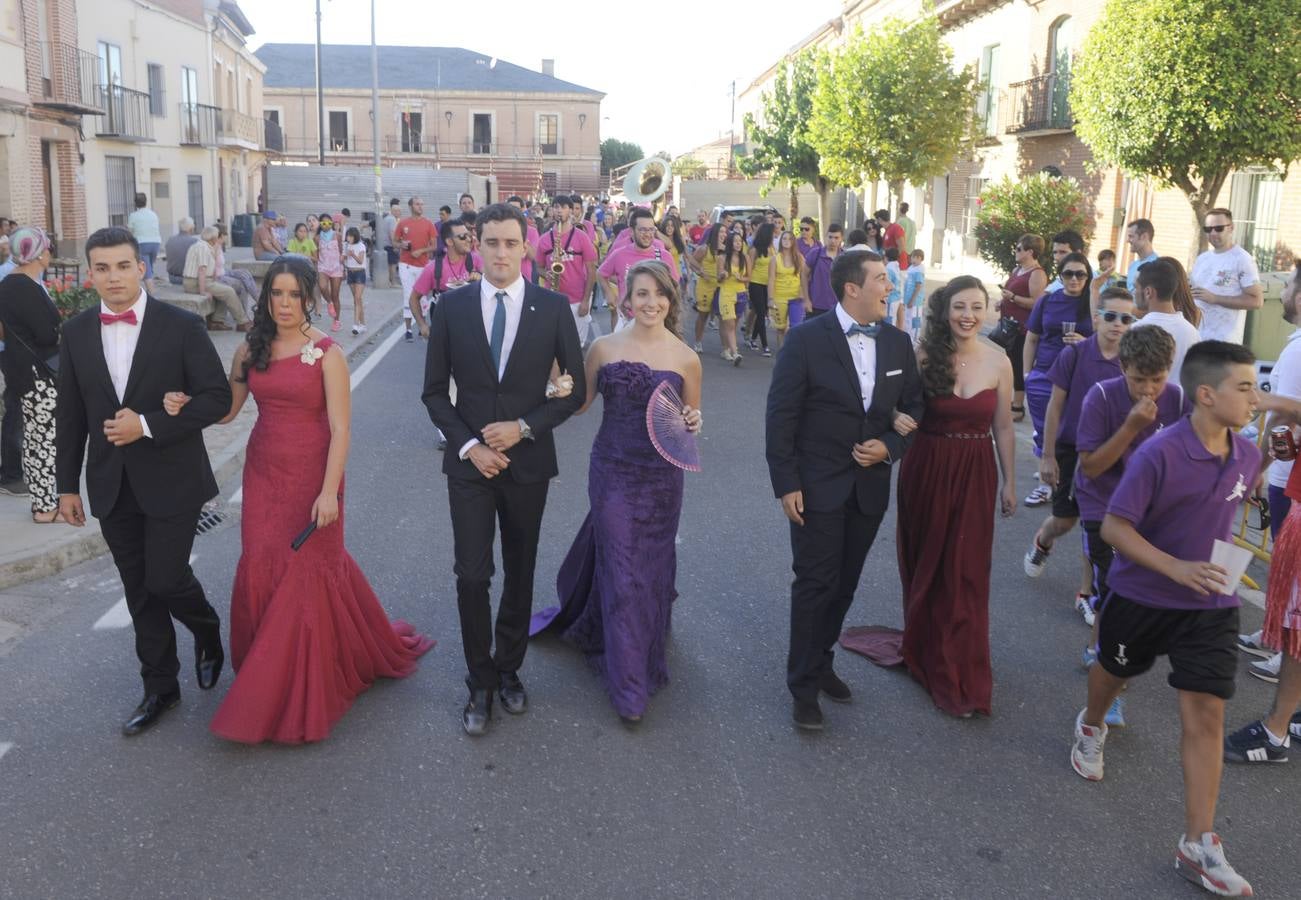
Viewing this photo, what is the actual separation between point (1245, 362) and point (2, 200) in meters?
24.9

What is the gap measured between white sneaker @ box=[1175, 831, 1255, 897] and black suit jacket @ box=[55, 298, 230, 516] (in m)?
3.62

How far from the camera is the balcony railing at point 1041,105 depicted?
85.7 ft

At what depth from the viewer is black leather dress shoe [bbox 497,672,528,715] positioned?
15.5 feet

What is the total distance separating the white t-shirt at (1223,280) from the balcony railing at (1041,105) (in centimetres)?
1810

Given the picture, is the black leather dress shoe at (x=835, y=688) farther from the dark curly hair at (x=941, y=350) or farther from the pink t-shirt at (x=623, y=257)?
the pink t-shirt at (x=623, y=257)

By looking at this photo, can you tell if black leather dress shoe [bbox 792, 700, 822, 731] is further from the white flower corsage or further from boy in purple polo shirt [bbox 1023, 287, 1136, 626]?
the white flower corsage

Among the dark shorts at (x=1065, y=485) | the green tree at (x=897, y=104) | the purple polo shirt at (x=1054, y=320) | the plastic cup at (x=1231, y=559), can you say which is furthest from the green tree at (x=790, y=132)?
the plastic cup at (x=1231, y=559)

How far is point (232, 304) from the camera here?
1633 centimetres

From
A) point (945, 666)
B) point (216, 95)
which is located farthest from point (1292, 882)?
point (216, 95)

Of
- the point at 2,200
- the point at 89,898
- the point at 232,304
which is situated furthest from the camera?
the point at 2,200

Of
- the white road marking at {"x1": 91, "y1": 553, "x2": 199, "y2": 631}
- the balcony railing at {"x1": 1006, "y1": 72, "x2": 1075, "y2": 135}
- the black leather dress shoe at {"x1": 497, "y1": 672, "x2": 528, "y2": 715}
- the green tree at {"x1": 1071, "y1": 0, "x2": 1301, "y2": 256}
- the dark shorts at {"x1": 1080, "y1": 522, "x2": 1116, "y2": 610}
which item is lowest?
the white road marking at {"x1": 91, "y1": 553, "x2": 199, "y2": 631}

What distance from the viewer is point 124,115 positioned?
3178 centimetres

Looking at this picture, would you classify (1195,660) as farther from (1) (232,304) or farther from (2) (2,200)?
(2) (2,200)

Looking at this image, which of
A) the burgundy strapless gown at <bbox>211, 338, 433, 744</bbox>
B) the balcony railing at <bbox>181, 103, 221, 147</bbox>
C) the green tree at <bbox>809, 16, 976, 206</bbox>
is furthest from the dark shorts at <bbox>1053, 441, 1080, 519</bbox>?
the balcony railing at <bbox>181, 103, 221, 147</bbox>
